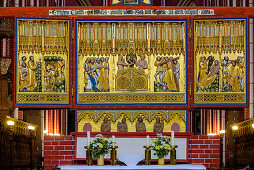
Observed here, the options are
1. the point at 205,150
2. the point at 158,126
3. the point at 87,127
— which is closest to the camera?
the point at 205,150

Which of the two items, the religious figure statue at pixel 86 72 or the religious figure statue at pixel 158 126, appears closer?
the religious figure statue at pixel 158 126

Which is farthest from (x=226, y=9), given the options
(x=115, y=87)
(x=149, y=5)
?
(x=115, y=87)

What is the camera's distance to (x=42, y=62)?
1695 cm

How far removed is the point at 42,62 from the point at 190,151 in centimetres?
500

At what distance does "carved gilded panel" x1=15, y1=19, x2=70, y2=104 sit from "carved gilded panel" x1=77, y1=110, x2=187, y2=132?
0.88m

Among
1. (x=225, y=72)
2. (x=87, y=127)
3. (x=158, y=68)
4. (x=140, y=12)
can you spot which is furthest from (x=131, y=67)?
(x=225, y=72)

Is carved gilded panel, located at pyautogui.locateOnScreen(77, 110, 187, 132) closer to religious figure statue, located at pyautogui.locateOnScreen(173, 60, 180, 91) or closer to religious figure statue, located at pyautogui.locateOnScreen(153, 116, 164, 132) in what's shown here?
religious figure statue, located at pyautogui.locateOnScreen(153, 116, 164, 132)

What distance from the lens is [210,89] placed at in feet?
55.4

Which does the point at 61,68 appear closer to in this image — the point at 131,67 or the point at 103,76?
the point at 103,76

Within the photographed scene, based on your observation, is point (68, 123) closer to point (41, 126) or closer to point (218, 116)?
point (41, 126)

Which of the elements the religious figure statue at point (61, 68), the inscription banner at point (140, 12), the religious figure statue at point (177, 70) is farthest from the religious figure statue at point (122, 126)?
the inscription banner at point (140, 12)

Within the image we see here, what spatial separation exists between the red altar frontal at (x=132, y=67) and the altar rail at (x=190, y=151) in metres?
0.58

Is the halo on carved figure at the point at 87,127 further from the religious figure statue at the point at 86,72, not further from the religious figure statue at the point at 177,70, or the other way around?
the religious figure statue at the point at 177,70

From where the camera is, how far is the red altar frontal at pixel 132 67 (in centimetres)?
1680
